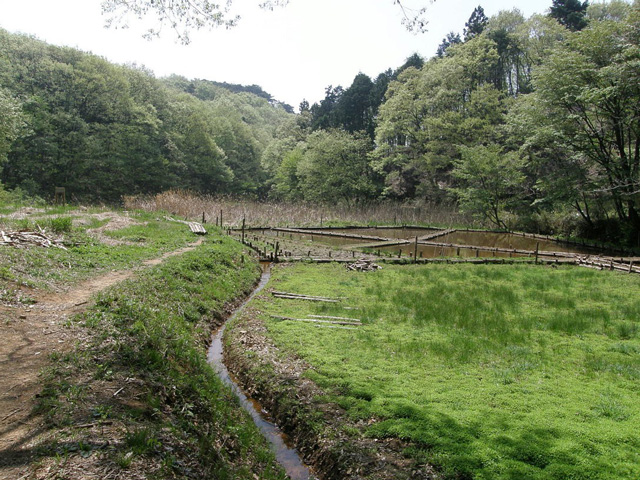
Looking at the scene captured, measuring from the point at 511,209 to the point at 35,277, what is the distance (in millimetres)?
34914

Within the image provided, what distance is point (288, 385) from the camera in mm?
6973

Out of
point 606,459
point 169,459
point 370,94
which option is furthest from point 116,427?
point 370,94

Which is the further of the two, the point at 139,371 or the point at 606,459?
the point at 139,371

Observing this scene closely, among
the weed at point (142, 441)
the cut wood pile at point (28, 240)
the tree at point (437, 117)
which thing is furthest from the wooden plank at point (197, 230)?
the tree at point (437, 117)

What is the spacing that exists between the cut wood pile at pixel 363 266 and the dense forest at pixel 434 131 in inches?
483

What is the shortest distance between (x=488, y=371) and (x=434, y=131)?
116 feet

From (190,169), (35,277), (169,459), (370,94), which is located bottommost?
(169,459)

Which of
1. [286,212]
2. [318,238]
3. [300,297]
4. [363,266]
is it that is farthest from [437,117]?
Result: [300,297]

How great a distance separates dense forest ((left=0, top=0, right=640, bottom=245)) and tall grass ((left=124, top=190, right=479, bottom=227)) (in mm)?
2481

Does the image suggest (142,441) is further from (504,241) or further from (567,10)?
(567,10)

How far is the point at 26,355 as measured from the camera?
5129 millimetres

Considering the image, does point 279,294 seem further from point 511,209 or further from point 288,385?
point 511,209

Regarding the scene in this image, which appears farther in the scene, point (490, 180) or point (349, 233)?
point (490, 180)

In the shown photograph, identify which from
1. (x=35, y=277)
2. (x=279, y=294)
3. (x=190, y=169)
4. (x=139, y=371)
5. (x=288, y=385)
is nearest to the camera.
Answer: (x=139, y=371)
